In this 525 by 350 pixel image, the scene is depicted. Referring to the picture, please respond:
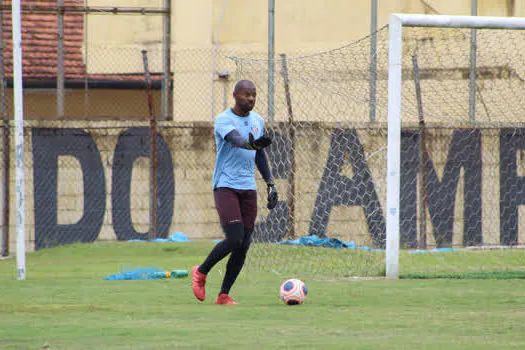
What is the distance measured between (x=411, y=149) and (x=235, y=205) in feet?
31.4

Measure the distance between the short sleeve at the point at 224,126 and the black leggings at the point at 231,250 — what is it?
2.70 ft

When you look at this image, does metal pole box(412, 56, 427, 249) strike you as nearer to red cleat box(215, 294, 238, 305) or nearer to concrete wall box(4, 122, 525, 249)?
concrete wall box(4, 122, 525, 249)

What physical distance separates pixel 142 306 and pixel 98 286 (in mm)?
2335

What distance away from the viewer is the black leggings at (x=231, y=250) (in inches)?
344

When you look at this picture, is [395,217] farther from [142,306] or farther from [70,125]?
[70,125]

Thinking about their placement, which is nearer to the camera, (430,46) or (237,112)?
(237,112)

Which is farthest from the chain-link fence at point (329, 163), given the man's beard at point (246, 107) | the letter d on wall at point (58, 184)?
the man's beard at point (246, 107)

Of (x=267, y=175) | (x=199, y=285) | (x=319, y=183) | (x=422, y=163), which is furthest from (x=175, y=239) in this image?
(x=199, y=285)

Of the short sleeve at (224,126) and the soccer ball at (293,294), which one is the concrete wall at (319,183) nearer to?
the short sleeve at (224,126)

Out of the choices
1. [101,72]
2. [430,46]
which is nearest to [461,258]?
[430,46]

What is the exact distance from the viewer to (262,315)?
7742mm

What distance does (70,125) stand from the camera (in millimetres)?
17891

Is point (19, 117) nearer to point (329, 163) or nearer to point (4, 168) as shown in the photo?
point (4, 168)

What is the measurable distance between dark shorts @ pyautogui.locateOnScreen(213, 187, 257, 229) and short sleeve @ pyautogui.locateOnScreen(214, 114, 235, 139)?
1.69 ft
